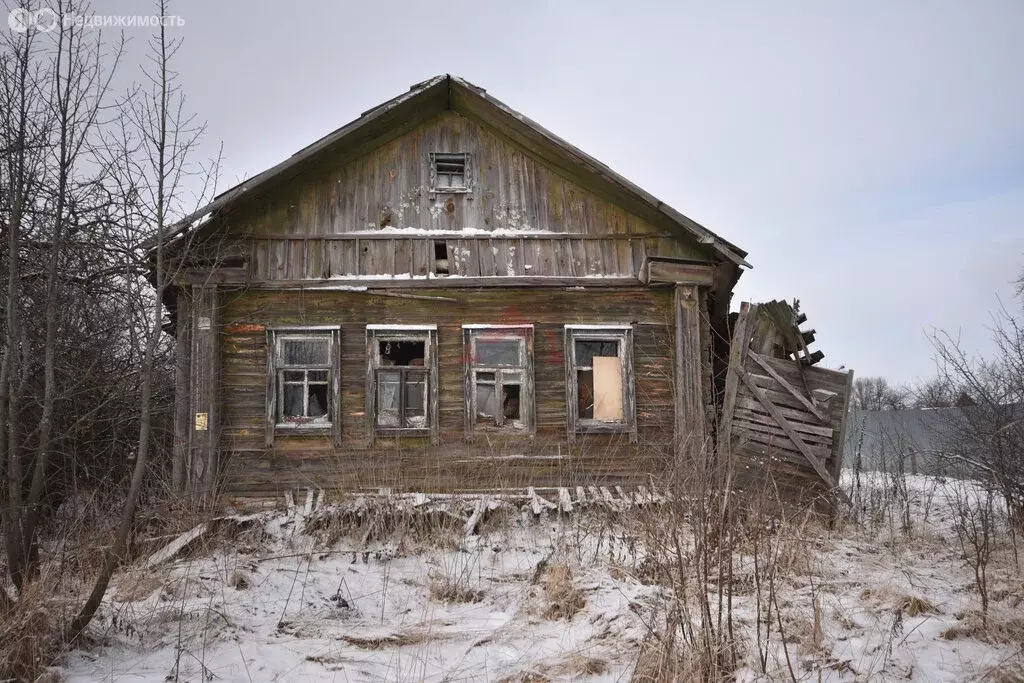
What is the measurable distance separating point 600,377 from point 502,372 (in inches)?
57.2

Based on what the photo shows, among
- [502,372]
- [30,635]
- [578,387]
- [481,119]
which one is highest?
[481,119]

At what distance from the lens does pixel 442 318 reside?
34.4 ft

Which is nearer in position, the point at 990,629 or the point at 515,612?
the point at 990,629

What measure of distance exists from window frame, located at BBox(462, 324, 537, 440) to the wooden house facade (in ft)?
0.07

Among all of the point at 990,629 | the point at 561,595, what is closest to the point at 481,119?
the point at 561,595

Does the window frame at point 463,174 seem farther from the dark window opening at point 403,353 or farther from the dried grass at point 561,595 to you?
the dried grass at point 561,595

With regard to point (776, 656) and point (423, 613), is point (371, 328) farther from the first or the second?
point (776, 656)

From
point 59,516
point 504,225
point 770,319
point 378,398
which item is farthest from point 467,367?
point 59,516

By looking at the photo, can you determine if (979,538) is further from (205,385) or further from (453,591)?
(205,385)

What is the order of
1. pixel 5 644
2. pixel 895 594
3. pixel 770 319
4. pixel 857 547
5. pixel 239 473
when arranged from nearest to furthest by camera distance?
pixel 5 644 → pixel 895 594 → pixel 857 547 → pixel 239 473 → pixel 770 319

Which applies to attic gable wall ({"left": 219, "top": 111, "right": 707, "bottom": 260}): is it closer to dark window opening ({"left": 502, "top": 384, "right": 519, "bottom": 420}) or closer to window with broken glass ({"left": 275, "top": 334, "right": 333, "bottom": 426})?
window with broken glass ({"left": 275, "top": 334, "right": 333, "bottom": 426})

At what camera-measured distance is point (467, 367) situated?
34.1 feet

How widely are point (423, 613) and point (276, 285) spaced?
5843 mm

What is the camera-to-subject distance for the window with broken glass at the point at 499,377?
33.9 feet
